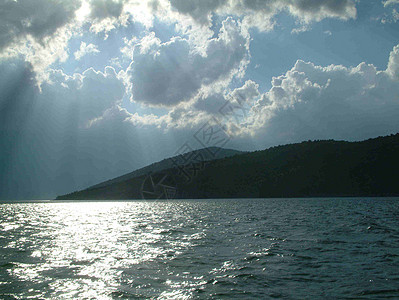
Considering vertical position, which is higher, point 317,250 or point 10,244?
point 10,244

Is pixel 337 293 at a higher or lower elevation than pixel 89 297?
lower

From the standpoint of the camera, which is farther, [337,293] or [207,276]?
[207,276]

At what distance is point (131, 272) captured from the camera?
751 inches

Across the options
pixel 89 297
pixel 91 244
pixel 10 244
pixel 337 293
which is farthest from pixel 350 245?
pixel 10 244

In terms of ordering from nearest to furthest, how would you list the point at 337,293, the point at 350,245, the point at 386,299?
1. the point at 386,299
2. the point at 337,293
3. the point at 350,245

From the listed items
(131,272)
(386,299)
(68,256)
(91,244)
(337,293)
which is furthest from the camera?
(91,244)

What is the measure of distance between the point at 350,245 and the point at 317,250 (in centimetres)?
409

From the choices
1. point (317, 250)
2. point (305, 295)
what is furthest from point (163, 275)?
point (317, 250)

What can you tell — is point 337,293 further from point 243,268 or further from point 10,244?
point 10,244

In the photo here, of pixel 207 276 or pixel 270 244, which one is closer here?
pixel 207 276

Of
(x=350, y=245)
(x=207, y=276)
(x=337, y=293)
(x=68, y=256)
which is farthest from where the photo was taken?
(x=350, y=245)

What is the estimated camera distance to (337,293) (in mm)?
14469

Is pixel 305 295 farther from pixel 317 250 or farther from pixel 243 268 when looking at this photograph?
pixel 317 250

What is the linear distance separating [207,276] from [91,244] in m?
17.2
